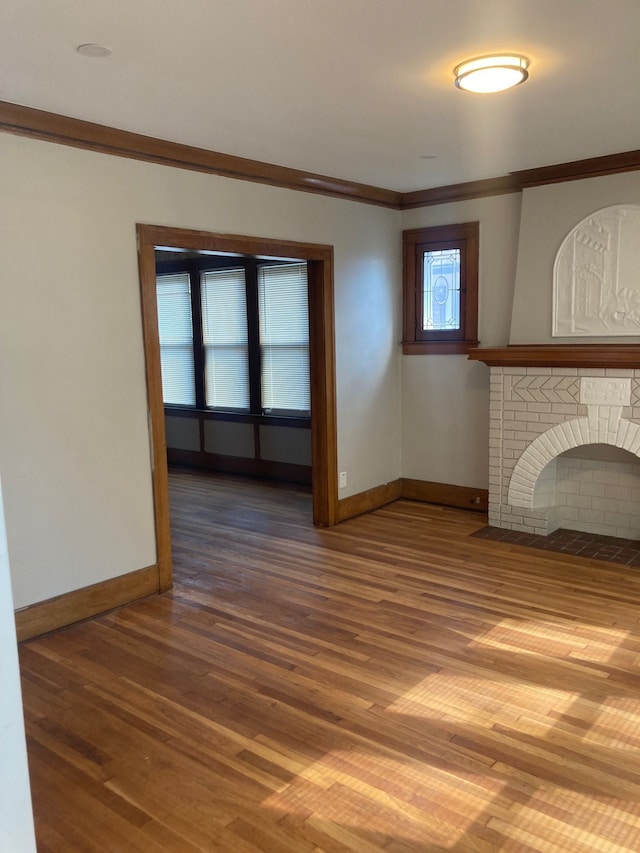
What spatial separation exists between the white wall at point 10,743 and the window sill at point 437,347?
4249 mm

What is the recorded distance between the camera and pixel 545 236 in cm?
479

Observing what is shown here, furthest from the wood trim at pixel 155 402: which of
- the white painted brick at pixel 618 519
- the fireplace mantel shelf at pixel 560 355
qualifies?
the white painted brick at pixel 618 519

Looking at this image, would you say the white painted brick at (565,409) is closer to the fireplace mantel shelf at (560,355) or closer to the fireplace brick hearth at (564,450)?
the fireplace brick hearth at (564,450)

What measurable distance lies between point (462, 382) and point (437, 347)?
35 cm

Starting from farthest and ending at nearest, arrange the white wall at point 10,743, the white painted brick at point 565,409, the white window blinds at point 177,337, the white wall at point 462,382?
the white window blinds at point 177,337 < the white wall at point 462,382 < the white painted brick at point 565,409 < the white wall at point 10,743

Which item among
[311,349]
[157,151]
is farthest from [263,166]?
[311,349]

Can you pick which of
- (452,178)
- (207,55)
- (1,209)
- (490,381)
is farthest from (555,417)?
(1,209)

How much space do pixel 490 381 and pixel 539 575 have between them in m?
1.57

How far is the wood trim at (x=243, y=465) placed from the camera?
6801 mm

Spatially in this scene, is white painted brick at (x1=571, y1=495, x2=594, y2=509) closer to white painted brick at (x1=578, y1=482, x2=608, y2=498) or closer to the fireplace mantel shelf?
white painted brick at (x1=578, y1=482, x2=608, y2=498)

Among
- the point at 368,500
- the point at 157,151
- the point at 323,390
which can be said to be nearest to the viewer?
the point at 157,151

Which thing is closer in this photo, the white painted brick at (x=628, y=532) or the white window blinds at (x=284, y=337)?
the white painted brick at (x=628, y=532)

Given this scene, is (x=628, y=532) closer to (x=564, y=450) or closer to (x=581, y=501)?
(x=581, y=501)

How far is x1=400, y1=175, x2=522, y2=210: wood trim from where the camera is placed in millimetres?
5004
